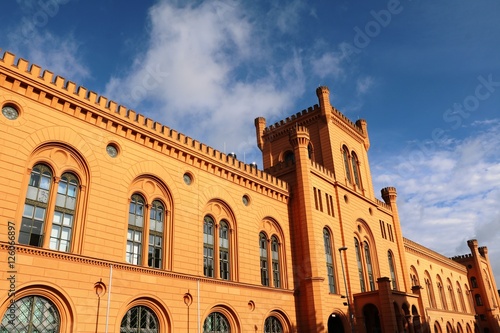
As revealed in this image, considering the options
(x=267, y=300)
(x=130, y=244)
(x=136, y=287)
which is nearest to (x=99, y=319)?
(x=136, y=287)

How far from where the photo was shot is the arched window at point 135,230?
71.2ft

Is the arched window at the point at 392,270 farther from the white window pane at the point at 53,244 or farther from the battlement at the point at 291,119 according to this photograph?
the white window pane at the point at 53,244

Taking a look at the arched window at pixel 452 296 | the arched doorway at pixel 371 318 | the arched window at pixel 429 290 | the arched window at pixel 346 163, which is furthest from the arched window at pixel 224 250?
the arched window at pixel 452 296

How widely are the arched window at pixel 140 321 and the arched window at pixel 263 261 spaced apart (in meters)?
9.59

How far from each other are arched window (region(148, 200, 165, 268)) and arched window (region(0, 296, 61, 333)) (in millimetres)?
5706

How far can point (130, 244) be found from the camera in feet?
71.5

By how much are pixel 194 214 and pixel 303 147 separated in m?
12.6

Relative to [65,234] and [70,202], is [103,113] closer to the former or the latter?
[70,202]

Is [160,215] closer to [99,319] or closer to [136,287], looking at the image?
[136,287]

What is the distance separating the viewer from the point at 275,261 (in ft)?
101

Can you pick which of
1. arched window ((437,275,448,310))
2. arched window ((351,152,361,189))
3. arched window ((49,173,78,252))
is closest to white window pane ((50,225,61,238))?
arched window ((49,173,78,252))

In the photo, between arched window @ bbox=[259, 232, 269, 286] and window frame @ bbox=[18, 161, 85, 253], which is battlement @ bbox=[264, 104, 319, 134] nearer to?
arched window @ bbox=[259, 232, 269, 286]

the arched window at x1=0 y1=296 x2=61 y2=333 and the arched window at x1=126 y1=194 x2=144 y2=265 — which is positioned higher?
the arched window at x1=126 y1=194 x2=144 y2=265

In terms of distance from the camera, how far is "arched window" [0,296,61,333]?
53.1 feet
